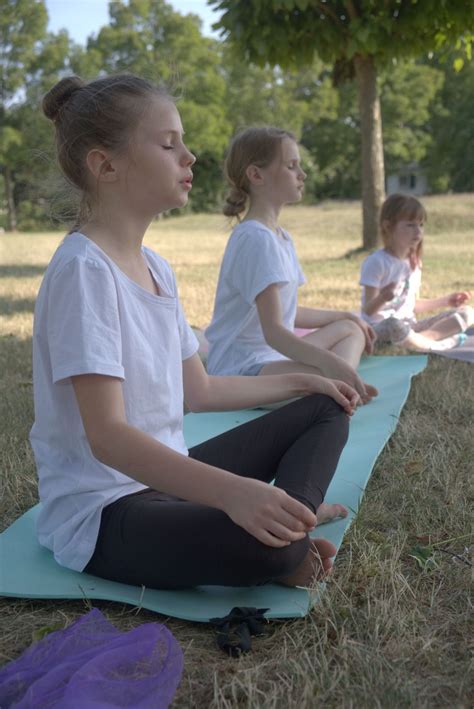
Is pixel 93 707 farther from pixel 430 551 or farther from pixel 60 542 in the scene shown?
pixel 430 551

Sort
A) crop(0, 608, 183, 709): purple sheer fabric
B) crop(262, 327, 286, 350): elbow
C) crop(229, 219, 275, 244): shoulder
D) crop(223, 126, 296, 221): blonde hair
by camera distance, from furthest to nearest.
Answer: crop(223, 126, 296, 221): blonde hair < crop(229, 219, 275, 244): shoulder < crop(262, 327, 286, 350): elbow < crop(0, 608, 183, 709): purple sheer fabric

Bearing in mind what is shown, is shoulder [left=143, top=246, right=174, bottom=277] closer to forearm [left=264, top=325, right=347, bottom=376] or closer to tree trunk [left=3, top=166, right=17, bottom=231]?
forearm [left=264, top=325, right=347, bottom=376]

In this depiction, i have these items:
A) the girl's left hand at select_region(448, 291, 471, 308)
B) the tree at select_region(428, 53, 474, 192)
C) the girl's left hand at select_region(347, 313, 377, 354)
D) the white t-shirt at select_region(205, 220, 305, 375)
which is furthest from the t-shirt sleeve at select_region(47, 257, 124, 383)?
the tree at select_region(428, 53, 474, 192)

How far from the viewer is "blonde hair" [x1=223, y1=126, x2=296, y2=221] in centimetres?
357

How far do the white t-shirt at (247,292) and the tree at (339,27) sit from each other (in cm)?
Result: 454

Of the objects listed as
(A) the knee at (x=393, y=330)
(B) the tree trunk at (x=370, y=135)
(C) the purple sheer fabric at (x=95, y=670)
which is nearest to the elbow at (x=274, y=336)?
(A) the knee at (x=393, y=330)

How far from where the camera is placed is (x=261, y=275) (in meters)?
3.32

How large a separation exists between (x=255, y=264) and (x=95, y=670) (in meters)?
2.18

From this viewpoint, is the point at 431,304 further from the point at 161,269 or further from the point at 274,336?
the point at 161,269

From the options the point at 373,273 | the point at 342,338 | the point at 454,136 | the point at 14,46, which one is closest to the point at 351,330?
the point at 342,338

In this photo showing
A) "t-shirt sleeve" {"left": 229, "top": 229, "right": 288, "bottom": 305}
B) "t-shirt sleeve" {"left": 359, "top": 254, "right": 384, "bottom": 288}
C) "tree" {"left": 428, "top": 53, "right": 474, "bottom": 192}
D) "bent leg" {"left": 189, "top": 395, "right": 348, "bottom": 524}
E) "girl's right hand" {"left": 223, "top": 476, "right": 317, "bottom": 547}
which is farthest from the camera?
"tree" {"left": 428, "top": 53, "right": 474, "bottom": 192}

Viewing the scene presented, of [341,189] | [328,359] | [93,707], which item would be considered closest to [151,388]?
[93,707]

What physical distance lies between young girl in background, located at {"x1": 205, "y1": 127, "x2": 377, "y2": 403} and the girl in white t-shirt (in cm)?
126

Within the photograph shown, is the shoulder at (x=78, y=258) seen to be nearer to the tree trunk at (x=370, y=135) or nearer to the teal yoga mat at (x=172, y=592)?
the teal yoga mat at (x=172, y=592)
